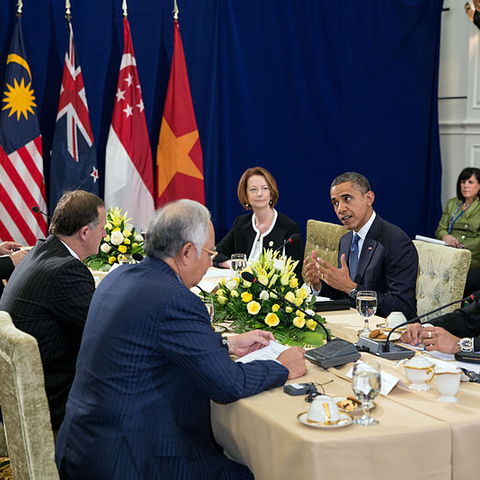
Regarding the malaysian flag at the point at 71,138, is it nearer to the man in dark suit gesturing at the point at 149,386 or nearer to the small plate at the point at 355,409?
the man in dark suit gesturing at the point at 149,386

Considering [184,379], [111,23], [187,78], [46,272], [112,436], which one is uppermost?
[111,23]

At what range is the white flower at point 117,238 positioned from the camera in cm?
402

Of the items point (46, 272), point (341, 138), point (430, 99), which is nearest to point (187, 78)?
point (341, 138)

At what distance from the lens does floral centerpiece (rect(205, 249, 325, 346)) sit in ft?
8.21

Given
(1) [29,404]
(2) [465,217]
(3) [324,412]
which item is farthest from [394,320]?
(2) [465,217]

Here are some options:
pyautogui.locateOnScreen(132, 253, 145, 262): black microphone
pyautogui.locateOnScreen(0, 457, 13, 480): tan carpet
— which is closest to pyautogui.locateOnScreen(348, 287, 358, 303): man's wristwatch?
pyautogui.locateOnScreen(132, 253, 145, 262): black microphone

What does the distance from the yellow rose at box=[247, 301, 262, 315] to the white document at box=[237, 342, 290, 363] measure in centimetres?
23

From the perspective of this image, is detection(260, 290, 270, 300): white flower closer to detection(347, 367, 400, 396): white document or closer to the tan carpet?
detection(347, 367, 400, 396): white document

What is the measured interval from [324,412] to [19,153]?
3977 mm

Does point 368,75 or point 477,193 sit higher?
point 368,75

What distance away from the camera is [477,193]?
6.06 m

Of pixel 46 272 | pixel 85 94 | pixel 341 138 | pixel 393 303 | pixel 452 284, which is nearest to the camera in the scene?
pixel 46 272

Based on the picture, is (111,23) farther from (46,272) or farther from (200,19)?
(46,272)

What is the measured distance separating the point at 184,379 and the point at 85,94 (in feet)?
13.3
